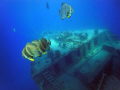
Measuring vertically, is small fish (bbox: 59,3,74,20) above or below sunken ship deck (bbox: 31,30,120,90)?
above

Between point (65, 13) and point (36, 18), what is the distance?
188 metres

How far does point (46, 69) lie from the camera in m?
12.2

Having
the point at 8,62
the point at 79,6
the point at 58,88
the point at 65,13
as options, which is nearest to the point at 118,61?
the point at 65,13

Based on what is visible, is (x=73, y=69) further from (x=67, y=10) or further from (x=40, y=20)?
(x=40, y=20)

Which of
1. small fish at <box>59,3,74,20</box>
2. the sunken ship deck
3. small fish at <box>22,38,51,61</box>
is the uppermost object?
small fish at <box>59,3,74,20</box>

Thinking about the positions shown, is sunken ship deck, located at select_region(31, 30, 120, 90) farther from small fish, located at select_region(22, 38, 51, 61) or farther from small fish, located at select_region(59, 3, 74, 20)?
small fish, located at select_region(22, 38, 51, 61)

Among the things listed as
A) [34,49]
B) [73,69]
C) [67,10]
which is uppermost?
[67,10]

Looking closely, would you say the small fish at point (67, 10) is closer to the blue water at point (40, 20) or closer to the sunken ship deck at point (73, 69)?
the sunken ship deck at point (73, 69)

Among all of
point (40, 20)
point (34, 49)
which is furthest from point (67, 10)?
point (40, 20)

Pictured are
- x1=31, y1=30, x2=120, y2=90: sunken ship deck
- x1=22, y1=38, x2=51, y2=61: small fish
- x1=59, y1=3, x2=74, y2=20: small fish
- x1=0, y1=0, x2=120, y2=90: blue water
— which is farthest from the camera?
x1=0, y1=0, x2=120, y2=90: blue water

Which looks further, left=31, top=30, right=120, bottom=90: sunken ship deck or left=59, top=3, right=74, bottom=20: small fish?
left=31, top=30, right=120, bottom=90: sunken ship deck

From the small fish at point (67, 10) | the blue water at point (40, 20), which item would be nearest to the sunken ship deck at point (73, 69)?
the small fish at point (67, 10)

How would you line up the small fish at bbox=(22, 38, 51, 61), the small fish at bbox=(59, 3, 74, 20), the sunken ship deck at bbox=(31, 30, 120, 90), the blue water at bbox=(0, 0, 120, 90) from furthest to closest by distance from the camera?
the blue water at bbox=(0, 0, 120, 90) → the sunken ship deck at bbox=(31, 30, 120, 90) → the small fish at bbox=(59, 3, 74, 20) → the small fish at bbox=(22, 38, 51, 61)

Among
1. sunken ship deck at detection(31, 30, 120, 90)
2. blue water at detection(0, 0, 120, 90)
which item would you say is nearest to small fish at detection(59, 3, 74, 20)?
sunken ship deck at detection(31, 30, 120, 90)
